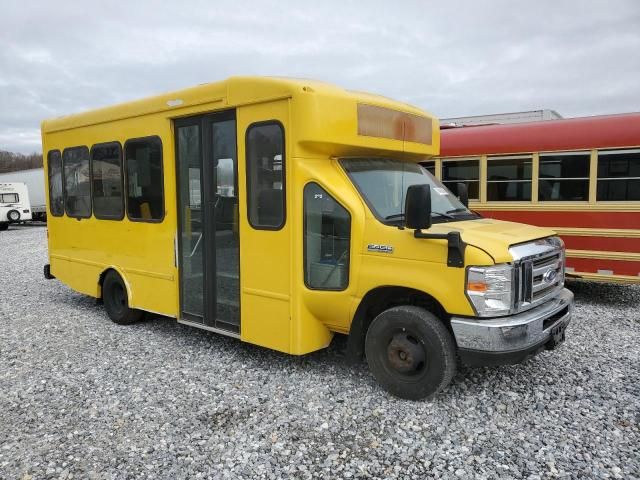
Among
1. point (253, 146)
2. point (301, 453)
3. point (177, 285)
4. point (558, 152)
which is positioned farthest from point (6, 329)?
point (558, 152)

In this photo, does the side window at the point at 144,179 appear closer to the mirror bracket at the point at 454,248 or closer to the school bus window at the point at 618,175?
the mirror bracket at the point at 454,248

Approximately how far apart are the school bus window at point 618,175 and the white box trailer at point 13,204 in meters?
27.6

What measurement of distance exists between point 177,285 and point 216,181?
1327 millimetres

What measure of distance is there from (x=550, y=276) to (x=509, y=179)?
4.10 metres

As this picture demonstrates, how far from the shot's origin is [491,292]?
392 cm

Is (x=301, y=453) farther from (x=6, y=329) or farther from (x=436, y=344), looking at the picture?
(x=6, y=329)

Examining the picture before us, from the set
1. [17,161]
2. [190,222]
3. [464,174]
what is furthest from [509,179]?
[17,161]

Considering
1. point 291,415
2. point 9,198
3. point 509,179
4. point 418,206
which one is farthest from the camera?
point 9,198

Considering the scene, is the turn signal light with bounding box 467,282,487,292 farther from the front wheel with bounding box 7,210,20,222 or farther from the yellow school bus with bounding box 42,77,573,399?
the front wheel with bounding box 7,210,20,222

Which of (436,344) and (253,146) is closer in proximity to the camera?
(436,344)

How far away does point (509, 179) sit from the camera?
27.2 ft

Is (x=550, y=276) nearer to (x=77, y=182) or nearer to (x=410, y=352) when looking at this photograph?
(x=410, y=352)

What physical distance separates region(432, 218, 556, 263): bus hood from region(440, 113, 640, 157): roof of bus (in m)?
3.49

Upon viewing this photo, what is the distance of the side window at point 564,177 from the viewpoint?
768 cm
